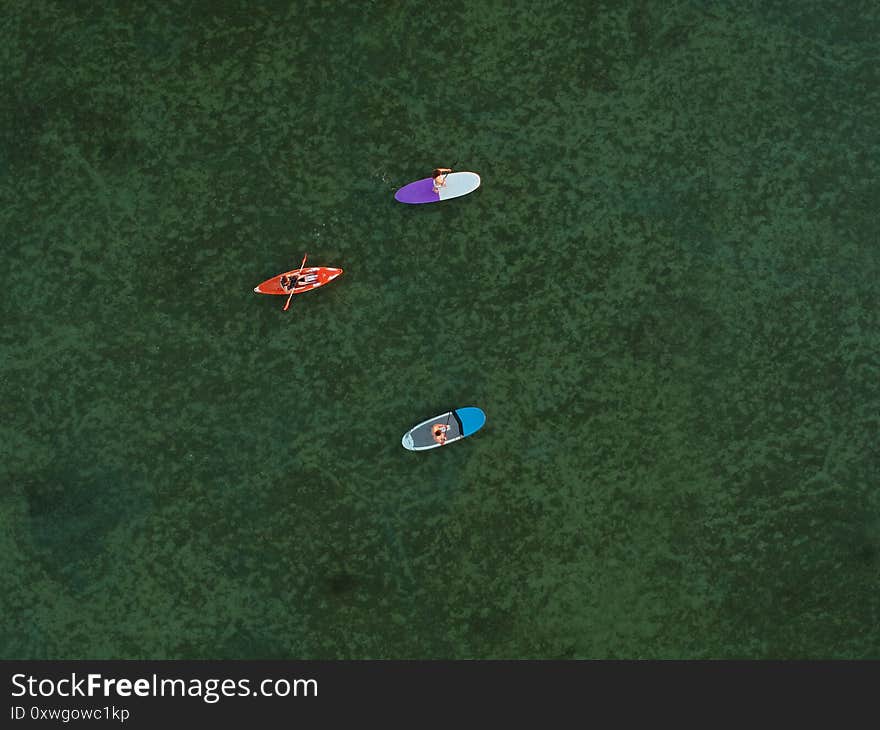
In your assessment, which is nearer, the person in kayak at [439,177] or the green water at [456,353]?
the person in kayak at [439,177]

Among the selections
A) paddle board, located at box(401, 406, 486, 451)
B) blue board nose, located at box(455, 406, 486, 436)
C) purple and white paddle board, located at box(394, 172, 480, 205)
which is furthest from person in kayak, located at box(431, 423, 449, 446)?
purple and white paddle board, located at box(394, 172, 480, 205)

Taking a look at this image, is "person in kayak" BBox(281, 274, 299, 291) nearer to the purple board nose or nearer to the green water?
the green water

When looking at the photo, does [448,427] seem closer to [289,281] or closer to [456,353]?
[456,353]

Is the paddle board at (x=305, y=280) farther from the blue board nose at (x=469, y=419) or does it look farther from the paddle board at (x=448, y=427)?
the blue board nose at (x=469, y=419)

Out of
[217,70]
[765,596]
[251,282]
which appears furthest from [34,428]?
[765,596]

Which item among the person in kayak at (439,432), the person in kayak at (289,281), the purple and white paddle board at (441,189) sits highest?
the purple and white paddle board at (441,189)

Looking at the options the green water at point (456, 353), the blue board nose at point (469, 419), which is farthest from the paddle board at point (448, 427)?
the green water at point (456, 353)
